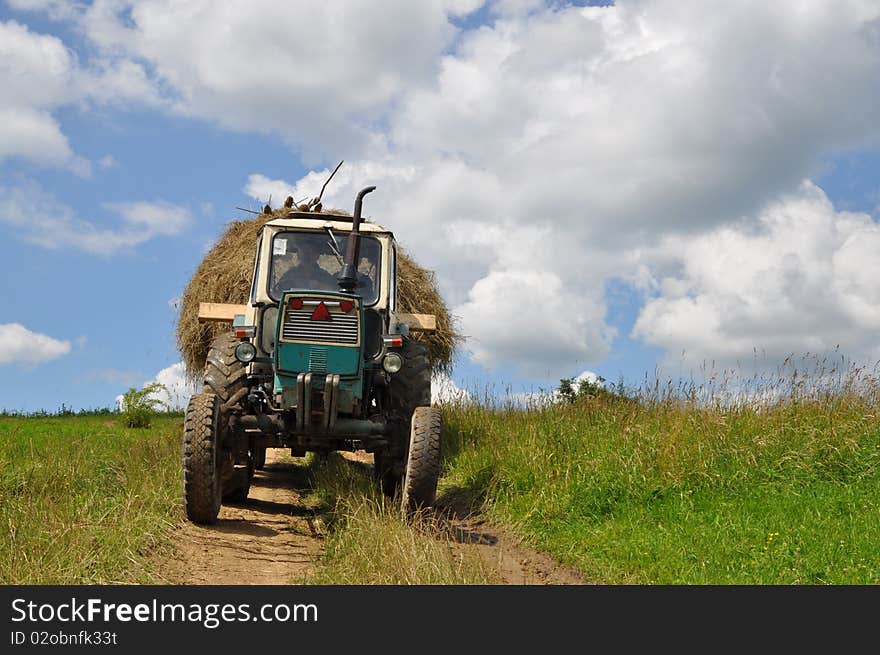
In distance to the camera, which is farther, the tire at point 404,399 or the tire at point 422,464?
the tire at point 404,399

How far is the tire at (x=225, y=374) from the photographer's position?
27.1ft

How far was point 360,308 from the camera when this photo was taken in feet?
26.5

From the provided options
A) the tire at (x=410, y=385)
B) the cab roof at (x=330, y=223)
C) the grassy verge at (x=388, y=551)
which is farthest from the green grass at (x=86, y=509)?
the cab roof at (x=330, y=223)

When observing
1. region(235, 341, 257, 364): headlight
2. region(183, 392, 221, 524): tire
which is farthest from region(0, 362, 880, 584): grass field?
region(235, 341, 257, 364): headlight

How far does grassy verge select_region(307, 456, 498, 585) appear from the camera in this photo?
596 cm

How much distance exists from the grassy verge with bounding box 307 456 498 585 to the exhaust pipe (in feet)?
6.89

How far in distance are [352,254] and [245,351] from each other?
4.90ft

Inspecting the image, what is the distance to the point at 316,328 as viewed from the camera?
798 centimetres

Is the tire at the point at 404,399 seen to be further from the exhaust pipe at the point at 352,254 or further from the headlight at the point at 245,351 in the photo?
the headlight at the point at 245,351

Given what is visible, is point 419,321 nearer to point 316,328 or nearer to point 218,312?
point 218,312

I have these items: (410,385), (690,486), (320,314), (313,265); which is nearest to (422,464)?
(410,385)

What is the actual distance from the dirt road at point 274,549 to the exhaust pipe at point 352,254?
240cm
